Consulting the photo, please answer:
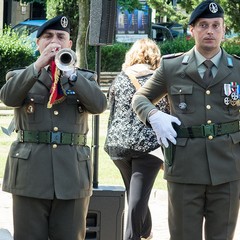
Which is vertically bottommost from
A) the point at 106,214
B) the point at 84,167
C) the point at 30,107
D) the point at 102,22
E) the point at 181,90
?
the point at 106,214

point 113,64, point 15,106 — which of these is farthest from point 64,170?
point 113,64

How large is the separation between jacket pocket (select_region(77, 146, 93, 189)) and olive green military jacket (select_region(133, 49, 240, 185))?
0.47 meters

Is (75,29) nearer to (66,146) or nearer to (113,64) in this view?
(113,64)

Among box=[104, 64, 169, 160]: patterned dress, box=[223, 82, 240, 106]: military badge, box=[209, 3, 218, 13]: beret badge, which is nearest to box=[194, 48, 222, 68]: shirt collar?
box=[223, 82, 240, 106]: military badge

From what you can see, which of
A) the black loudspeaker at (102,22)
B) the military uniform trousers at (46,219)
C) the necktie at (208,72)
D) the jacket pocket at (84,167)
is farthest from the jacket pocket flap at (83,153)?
the black loudspeaker at (102,22)

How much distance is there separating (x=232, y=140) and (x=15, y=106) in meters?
1.47

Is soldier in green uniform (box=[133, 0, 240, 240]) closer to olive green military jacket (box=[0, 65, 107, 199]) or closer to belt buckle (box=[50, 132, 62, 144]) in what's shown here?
olive green military jacket (box=[0, 65, 107, 199])

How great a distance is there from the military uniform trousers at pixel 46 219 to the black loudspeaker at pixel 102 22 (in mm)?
2135

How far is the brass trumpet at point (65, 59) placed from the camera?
5.43 meters

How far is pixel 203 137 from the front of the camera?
5914mm

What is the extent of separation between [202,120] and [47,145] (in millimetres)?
1048

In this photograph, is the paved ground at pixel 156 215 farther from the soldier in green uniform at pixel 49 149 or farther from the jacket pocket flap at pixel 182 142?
the jacket pocket flap at pixel 182 142

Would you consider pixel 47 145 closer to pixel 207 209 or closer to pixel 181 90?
pixel 181 90

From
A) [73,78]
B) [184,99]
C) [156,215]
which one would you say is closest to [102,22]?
[184,99]
